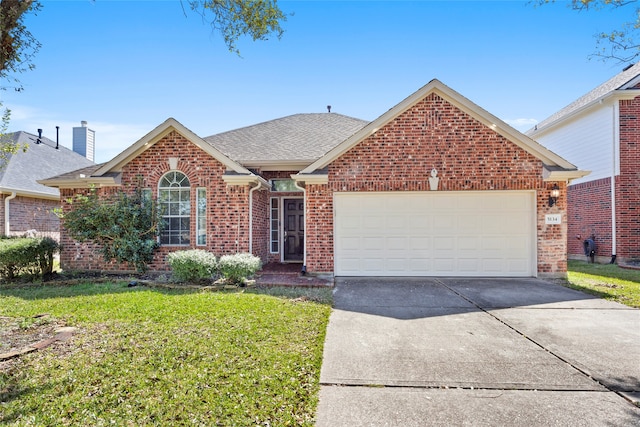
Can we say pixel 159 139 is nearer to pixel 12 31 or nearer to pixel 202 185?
pixel 202 185

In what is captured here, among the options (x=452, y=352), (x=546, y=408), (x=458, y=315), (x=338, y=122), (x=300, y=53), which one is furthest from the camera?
(x=338, y=122)

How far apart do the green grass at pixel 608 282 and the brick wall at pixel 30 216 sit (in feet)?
54.7

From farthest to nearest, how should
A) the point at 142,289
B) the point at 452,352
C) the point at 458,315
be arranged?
the point at 142,289 → the point at 458,315 → the point at 452,352

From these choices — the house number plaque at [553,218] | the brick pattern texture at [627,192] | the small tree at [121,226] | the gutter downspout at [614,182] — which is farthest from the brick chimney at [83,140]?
the brick pattern texture at [627,192]

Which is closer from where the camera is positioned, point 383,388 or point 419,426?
point 419,426

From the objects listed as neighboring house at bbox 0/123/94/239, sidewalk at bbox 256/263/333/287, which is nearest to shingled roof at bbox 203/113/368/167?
sidewalk at bbox 256/263/333/287

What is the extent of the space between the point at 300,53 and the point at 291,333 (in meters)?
9.41

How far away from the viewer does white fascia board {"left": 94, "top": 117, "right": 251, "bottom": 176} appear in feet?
31.6

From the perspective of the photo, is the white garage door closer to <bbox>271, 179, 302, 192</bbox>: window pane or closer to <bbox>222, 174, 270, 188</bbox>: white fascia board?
<bbox>222, 174, 270, 188</bbox>: white fascia board

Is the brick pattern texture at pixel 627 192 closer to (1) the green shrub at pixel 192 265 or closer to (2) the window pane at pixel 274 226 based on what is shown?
(2) the window pane at pixel 274 226

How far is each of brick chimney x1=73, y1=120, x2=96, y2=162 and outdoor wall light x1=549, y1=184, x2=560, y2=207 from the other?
81.7 ft

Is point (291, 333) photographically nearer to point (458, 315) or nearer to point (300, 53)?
point (458, 315)

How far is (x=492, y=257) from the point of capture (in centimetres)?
932

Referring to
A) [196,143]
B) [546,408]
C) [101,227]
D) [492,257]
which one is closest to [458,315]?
[546,408]
